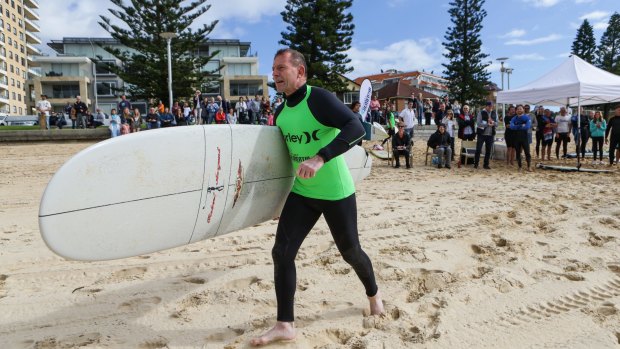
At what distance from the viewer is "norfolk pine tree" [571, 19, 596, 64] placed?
41.2 metres

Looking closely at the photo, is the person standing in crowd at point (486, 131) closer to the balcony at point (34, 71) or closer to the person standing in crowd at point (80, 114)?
the person standing in crowd at point (80, 114)

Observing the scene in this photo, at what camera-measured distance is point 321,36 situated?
25.8 m

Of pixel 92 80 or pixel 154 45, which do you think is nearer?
pixel 154 45

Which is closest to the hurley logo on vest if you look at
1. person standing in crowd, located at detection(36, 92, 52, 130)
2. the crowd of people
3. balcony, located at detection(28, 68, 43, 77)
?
the crowd of people

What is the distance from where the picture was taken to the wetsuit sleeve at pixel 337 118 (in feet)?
Result: 7.04

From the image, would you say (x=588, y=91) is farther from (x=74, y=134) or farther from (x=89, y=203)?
(x=74, y=134)

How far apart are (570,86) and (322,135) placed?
31.3 ft

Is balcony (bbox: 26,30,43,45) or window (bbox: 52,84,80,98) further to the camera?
balcony (bbox: 26,30,43,45)

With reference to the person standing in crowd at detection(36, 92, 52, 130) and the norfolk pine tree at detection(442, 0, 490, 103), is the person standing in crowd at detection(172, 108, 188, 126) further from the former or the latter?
the norfolk pine tree at detection(442, 0, 490, 103)

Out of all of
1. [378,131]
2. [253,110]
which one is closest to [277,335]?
[378,131]

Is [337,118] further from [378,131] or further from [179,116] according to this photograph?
[179,116]

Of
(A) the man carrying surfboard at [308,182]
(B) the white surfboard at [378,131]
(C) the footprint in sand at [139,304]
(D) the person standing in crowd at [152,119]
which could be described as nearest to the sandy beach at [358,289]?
(C) the footprint in sand at [139,304]

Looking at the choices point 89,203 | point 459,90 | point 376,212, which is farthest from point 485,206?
point 459,90

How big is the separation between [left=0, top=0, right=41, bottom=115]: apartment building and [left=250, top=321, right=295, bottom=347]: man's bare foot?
2453 inches
